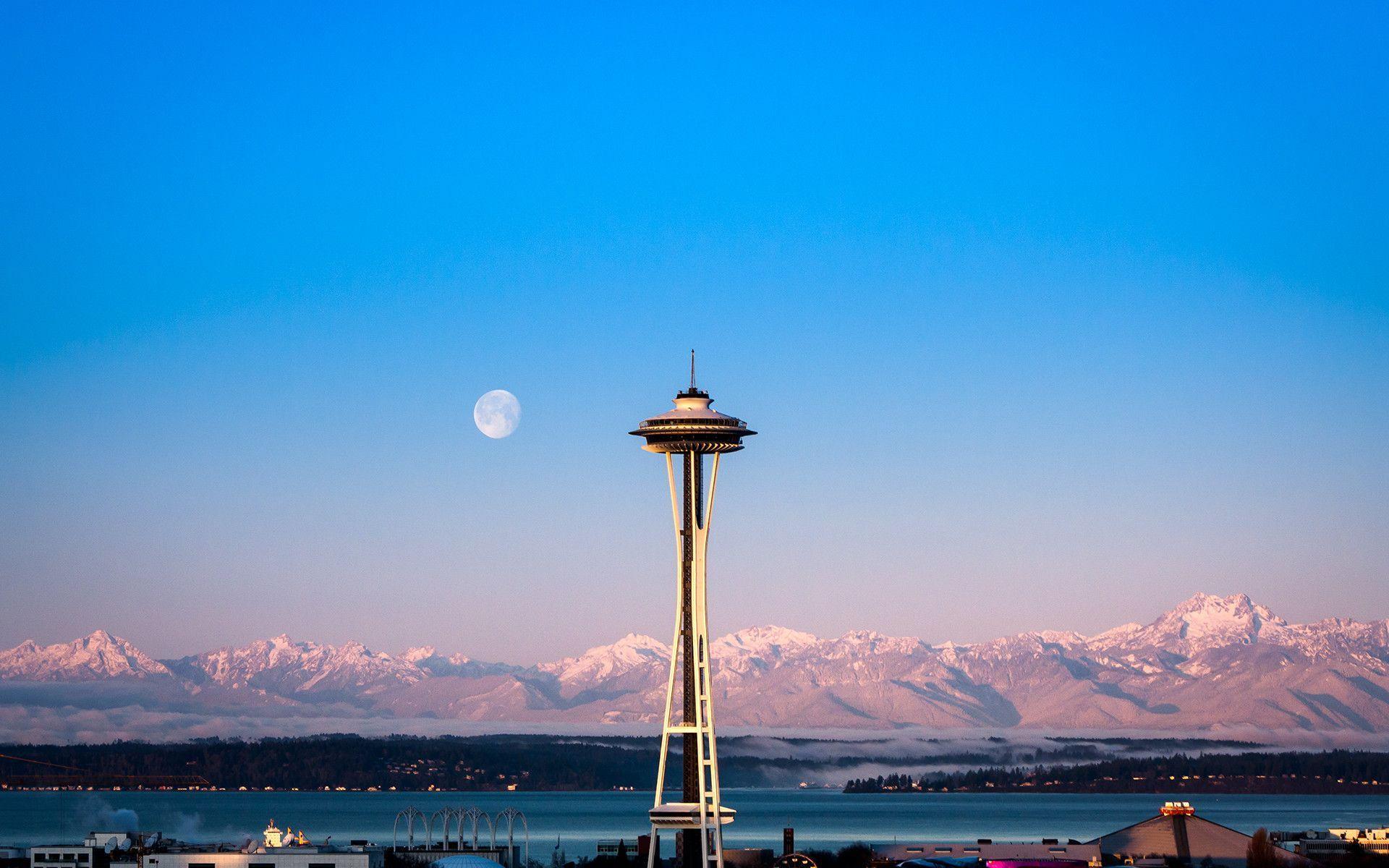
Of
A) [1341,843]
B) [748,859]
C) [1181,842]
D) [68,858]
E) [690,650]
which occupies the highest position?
[690,650]

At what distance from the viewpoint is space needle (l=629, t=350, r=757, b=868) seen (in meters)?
106

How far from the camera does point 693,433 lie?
357 feet

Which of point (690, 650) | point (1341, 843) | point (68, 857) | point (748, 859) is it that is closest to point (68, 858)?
point (68, 857)

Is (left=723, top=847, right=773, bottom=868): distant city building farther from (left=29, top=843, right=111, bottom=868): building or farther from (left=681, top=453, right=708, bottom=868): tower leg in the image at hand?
(left=29, top=843, right=111, bottom=868): building

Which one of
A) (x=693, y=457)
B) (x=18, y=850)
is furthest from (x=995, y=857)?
(x=18, y=850)

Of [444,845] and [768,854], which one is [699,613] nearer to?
[768,854]

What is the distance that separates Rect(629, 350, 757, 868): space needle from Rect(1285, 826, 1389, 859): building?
7045 centimetres

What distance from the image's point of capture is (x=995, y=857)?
500ft

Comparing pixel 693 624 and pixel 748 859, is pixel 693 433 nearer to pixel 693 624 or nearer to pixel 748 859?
pixel 693 624

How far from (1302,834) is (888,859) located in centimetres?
5808

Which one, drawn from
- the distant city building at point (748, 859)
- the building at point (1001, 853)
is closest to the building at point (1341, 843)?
the building at point (1001, 853)

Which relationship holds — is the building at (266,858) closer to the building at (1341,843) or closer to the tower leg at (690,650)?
the tower leg at (690,650)

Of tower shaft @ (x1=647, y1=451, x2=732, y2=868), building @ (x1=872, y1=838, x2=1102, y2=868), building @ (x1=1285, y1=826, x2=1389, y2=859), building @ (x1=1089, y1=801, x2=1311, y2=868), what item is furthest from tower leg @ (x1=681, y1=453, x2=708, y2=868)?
building @ (x1=1285, y1=826, x2=1389, y2=859)

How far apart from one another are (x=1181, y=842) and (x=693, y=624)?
76.5 m
